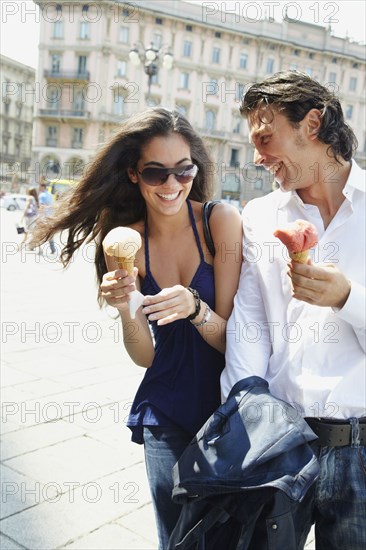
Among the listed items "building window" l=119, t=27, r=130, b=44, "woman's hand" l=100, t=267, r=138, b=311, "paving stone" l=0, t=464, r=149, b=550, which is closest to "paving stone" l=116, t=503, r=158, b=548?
"paving stone" l=0, t=464, r=149, b=550

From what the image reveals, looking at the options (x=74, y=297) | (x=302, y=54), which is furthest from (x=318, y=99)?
(x=302, y=54)

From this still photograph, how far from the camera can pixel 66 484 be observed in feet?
11.1

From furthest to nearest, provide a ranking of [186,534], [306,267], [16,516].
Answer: [16,516], [186,534], [306,267]

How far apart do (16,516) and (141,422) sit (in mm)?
1302

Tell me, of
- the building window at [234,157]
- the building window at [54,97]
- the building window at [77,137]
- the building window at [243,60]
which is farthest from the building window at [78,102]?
the building window at [243,60]

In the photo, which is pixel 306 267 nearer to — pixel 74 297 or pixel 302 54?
pixel 74 297

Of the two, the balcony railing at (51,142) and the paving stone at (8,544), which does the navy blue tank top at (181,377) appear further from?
the balcony railing at (51,142)

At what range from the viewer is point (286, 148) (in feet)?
6.17

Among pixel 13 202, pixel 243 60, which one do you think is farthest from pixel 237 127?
pixel 13 202

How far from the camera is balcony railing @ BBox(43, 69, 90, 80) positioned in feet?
164

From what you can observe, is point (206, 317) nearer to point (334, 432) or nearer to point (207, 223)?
point (207, 223)

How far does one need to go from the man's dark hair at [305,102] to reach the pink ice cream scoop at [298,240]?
0.39 m

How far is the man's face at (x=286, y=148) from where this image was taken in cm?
187

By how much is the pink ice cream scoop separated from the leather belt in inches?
19.2
